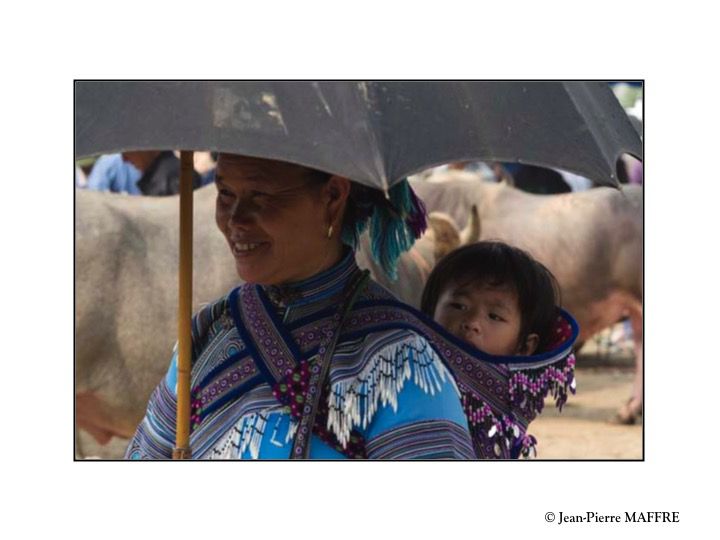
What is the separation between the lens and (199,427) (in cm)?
260

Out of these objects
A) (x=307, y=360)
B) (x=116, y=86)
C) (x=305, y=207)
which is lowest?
(x=307, y=360)

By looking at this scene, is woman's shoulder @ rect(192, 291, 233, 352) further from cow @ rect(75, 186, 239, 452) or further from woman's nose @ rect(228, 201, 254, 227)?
cow @ rect(75, 186, 239, 452)

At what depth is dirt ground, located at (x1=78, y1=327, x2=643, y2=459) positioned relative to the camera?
7.84m

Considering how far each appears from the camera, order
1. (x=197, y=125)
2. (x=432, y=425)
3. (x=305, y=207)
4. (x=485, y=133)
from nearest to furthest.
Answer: (x=197, y=125)
(x=485, y=133)
(x=432, y=425)
(x=305, y=207)

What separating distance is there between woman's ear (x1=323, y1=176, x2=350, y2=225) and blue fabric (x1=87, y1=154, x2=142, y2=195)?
16.7 feet

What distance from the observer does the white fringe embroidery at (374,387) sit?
94.0 inches

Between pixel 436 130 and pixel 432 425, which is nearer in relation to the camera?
pixel 436 130

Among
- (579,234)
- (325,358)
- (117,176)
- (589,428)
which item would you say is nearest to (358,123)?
(325,358)

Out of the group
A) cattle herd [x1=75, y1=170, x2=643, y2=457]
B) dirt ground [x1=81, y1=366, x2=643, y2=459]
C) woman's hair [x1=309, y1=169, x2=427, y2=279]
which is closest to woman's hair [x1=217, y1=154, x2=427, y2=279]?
woman's hair [x1=309, y1=169, x2=427, y2=279]

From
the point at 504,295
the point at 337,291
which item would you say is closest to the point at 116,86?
the point at 337,291

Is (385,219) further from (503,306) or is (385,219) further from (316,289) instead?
(503,306)

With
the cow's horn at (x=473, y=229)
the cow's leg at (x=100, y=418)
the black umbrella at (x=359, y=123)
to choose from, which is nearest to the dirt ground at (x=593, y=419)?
the cow's leg at (x=100, y=418)

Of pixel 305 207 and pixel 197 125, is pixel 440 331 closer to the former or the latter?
pixel 305 207

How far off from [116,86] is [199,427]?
80cm
